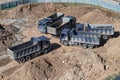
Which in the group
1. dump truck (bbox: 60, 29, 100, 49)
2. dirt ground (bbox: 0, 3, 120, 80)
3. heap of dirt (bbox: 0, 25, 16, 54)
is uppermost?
dump truck (bbox: 60, 29, 100, 49)

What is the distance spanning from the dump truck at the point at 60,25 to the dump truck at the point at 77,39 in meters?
1.32

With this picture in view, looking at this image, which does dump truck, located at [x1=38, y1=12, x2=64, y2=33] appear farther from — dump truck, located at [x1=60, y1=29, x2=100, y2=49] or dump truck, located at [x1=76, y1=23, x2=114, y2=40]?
dump truck, located at [x1=76, y1=23, x2=114, y2=40]

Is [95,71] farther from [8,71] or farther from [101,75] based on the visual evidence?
[8,71]

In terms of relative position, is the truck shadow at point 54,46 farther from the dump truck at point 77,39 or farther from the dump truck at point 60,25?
the dump truck at point 60,25

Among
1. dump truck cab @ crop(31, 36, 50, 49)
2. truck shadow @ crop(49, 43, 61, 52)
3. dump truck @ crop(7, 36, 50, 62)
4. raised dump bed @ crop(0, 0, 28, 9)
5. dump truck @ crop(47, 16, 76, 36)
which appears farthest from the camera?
raised dump bed @ crop(0, 0, 28, 9)

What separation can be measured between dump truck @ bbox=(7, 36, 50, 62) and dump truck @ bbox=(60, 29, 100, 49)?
2198 millimetres

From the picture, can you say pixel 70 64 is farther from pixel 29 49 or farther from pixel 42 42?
pixel 29 49

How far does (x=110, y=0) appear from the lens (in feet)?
153

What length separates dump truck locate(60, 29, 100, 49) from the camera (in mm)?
33594

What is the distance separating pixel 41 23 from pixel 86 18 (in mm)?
6886

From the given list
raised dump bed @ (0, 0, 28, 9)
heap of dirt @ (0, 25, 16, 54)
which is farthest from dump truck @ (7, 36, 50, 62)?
raised dump bed @ (0, 0, 28, 9)

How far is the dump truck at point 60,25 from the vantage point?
120 ft

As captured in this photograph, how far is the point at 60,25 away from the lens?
3919 cm

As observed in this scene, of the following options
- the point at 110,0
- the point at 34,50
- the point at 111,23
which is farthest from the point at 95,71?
the point at 110,0
